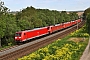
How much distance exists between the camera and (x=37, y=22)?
235 feet

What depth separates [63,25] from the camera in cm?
8575

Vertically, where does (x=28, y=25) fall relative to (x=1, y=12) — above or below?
below

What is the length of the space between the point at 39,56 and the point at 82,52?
834cm

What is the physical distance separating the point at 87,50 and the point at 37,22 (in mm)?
40069

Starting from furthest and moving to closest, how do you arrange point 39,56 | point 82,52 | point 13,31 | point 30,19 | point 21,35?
point 30,19
point 13,31
point 21,35
point 82,52
point 39,56

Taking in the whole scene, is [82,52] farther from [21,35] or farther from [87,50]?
[21,35]

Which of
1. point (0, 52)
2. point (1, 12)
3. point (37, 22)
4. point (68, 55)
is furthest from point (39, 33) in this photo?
point (68, 55)

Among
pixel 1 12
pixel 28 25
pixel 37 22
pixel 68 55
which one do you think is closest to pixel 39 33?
pixel 28 25

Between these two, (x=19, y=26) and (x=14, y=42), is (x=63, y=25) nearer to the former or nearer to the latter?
(x=19, y=26)

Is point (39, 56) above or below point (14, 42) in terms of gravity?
above

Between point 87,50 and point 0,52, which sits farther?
point 0,52

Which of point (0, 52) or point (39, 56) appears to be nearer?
point (39, 56)

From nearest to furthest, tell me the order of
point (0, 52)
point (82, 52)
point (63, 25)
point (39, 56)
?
1. point (39, 56)
2. point (82, 52)
3. point (0, 52)
4. point (63, 25)

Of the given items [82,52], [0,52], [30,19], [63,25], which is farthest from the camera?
[63,25]
